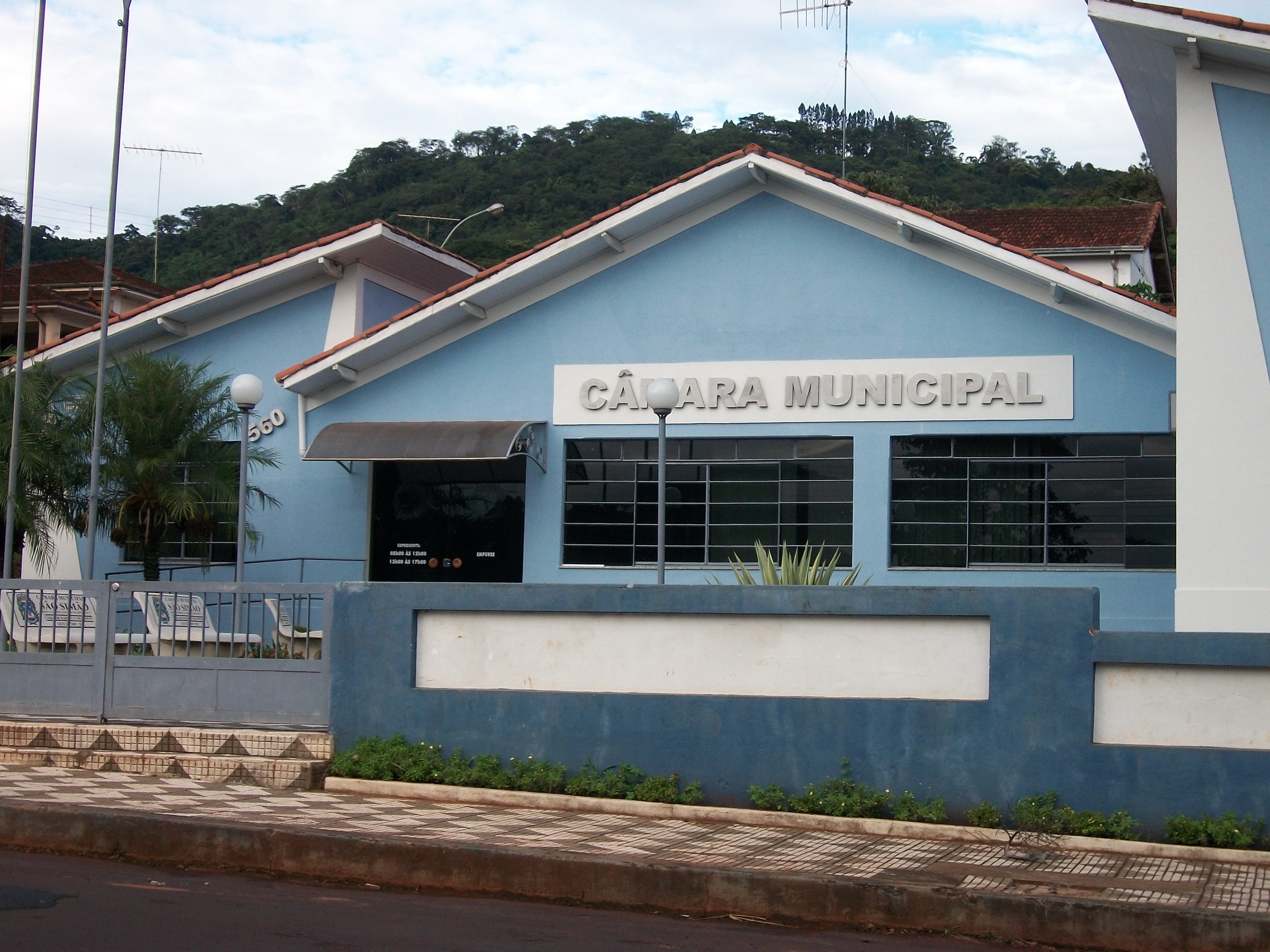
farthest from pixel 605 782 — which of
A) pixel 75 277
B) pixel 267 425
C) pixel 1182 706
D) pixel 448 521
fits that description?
pixel 75 277

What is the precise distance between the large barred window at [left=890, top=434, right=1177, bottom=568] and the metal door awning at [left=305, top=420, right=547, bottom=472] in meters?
4.21

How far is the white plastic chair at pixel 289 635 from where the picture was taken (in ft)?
35.7

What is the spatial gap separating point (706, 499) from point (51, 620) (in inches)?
290

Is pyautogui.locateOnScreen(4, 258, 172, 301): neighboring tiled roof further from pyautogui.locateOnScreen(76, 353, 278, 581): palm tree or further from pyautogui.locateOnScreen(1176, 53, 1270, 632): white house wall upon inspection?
pyautogui.locateOnScreen(1176, 53, 1270, 632): white house wall

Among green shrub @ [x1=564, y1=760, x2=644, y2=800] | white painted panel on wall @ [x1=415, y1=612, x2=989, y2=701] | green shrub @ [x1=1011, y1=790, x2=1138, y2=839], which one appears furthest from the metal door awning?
green shrub @ [x1=1011, y1=790, x2=1138, y2=839]

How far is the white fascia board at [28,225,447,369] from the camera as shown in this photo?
1716 cm

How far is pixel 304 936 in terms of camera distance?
6.37 m

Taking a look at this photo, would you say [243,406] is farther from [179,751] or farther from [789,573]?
[789,573]

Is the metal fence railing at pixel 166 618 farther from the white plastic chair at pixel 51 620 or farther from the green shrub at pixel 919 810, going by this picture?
the green shrub at pixel 919 810

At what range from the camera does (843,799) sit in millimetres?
9273

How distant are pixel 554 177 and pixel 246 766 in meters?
42.5

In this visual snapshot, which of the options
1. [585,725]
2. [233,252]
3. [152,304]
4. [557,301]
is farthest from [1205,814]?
[233,252]

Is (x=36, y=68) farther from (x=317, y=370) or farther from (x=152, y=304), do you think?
(x=317, y=370)

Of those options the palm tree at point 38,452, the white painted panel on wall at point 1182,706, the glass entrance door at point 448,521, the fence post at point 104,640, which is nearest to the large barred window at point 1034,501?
the glass entrance door at point 448,521
